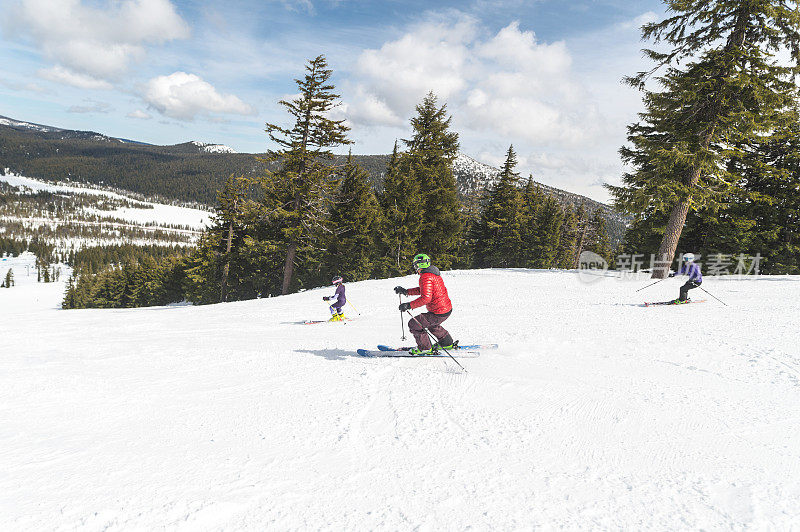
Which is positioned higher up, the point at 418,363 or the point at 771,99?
the point at 771,99

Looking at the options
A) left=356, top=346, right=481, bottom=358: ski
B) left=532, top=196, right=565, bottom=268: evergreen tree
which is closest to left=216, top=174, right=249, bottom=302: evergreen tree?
left=356, top=346, right=481, bottom=358: ski

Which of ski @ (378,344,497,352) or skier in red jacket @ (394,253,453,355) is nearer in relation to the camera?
skier in red jacket @ (394,253,453,355)

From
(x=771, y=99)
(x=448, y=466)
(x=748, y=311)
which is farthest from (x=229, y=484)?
(x=771, y=99)

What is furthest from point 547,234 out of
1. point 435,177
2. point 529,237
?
point 435,177

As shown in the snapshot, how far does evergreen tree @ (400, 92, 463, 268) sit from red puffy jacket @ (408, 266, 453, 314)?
23538mm

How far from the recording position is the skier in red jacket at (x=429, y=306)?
7098 millimetres

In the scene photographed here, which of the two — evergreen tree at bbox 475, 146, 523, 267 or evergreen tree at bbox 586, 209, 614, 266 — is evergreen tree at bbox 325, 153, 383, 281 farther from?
evergreen tree at bbox 586, 209, 614, 266

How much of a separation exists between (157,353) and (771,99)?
24236mm

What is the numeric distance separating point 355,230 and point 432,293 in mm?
24866

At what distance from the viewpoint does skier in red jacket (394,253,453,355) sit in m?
7.10

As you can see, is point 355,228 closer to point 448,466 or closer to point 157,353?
point 157,353

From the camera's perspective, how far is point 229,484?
3.55 m

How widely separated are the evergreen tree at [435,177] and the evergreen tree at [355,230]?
4014 millimetres

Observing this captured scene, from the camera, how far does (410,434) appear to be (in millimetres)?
4562
